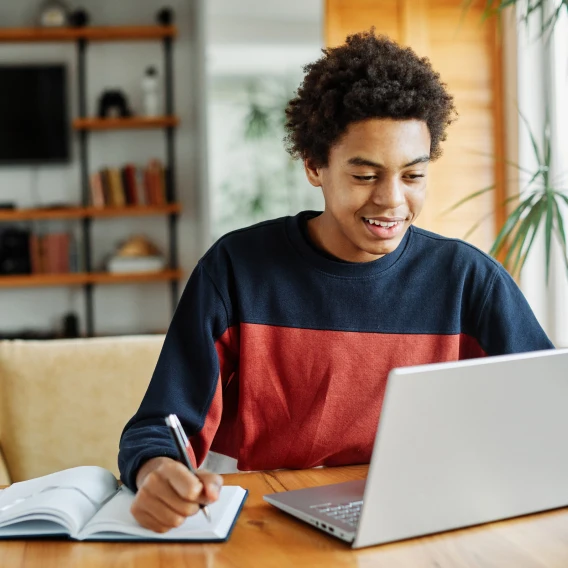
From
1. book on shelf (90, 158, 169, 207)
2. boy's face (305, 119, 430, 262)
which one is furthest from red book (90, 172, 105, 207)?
boy's face (305, 119, 430, 262)

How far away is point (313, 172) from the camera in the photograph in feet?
4.71

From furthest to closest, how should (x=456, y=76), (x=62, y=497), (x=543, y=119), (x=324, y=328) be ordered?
(x=456, y=76)
(x=543, y=119)
(x=324, y=328)
(x=62, y=497)

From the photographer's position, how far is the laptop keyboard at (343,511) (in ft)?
3.06

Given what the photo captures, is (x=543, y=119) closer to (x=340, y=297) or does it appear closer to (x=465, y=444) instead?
(x=340, y=297)

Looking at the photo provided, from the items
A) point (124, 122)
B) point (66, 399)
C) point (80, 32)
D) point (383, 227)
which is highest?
point (80, 32)

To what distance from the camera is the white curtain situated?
2.98m

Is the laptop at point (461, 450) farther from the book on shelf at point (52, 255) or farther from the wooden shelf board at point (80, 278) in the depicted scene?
the book on shelf at point (52, 255)

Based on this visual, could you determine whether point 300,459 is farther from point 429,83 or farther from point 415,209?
point 429,83

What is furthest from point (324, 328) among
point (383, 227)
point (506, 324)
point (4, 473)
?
point (4, 473)

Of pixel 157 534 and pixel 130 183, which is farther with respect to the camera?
pixel 130 183

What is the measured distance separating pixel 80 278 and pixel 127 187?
559 mm

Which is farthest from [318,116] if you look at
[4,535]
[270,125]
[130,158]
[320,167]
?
[130,158]

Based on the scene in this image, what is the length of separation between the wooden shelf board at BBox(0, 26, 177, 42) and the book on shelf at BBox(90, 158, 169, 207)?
0.71 m

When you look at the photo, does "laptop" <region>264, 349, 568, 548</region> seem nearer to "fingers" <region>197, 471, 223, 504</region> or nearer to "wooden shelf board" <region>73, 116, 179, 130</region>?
"fingers" <region>197, 471, 223, 504</region>
